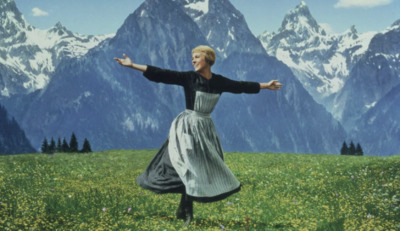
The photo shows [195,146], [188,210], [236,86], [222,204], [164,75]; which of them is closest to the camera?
[164,75]

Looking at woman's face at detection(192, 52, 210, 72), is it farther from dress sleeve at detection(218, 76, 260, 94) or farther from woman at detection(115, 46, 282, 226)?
dress sleeve at detection(218, 76, 260, 94)

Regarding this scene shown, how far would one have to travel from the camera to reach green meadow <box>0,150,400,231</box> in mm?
9570

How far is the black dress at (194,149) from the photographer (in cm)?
915

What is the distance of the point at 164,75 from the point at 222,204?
402 cm

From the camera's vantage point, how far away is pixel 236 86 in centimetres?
981

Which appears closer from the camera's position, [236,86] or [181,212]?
[236,86]

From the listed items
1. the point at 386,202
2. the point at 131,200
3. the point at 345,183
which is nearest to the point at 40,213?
the point at 131,200

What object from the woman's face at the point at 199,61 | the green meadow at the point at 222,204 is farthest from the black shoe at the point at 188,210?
the woman's face at the point at 199,61

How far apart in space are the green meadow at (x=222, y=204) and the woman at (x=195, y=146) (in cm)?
72

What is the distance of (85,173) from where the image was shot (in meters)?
17.9

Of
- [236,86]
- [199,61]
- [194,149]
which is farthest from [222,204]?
[199,61]

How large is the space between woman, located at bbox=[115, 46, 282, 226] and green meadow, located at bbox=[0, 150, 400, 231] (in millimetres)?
718

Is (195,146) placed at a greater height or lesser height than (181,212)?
greater

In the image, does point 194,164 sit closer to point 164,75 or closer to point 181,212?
point 181,212
